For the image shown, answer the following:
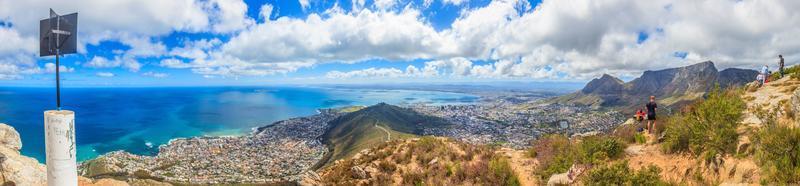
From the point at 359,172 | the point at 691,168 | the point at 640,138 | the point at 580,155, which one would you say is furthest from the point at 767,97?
the point at 359,172

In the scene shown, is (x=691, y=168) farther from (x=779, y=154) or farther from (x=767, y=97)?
(x=767, y=97)

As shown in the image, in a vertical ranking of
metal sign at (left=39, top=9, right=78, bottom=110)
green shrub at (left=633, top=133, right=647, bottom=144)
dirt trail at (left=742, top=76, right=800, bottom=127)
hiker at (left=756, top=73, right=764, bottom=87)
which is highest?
metal sign at (left=39, top=9, right=78, bottom=110)

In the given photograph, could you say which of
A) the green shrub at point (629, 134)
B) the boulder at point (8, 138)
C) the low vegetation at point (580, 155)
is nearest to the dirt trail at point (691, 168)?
the low vegetation at point (580, 155)

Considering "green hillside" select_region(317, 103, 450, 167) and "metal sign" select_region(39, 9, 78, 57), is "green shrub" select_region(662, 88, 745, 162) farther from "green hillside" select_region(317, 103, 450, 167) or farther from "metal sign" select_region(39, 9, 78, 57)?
"green hillside" select_region(317, 103, 450, 167)

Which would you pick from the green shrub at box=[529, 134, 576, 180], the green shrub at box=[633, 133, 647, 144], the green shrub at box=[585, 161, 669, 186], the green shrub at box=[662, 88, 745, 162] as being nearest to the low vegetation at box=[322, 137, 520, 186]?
the green shrub at box=[529, 134, 576, 180]

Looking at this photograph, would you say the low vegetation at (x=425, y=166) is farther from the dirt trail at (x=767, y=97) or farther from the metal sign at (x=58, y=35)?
the metal sign at (x=58, y=35)

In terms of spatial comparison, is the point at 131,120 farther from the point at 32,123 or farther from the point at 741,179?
the point at 741,179
